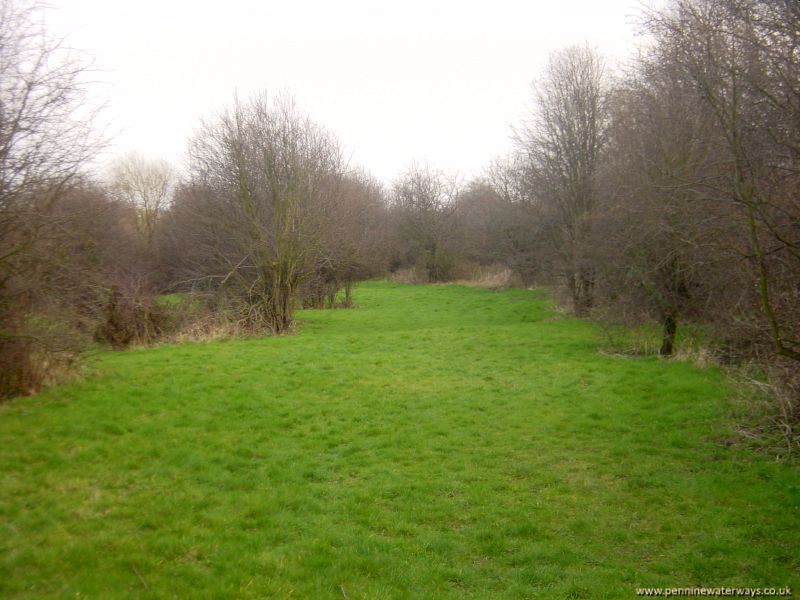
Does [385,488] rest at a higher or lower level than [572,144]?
lower

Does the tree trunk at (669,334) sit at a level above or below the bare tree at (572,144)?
below

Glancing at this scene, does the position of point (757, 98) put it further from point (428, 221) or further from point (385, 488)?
point (428, 221)

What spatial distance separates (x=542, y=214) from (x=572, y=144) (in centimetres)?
274

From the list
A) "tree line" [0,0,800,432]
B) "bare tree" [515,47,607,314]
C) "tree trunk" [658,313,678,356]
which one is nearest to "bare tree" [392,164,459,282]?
"tree line" [0,0,800,432]

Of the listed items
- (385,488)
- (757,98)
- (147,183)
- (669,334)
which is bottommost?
(385,488)

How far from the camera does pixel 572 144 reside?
2011cm

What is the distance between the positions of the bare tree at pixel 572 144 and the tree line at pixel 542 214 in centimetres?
7

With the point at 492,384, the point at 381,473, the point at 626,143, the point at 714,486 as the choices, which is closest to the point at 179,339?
the point at 492,384

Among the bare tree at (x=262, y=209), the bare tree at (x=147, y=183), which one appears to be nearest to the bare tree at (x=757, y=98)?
the bare tree at (x=262, y=209)

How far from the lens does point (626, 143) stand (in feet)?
42.7

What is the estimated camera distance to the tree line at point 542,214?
16.7ft

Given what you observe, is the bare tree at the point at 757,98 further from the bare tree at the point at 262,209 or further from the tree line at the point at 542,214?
the bare tree at the point at 262,209

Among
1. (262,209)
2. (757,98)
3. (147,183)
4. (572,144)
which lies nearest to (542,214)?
(572,144)

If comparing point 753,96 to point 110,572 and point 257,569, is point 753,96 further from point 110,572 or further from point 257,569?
Answer: point 110,572
